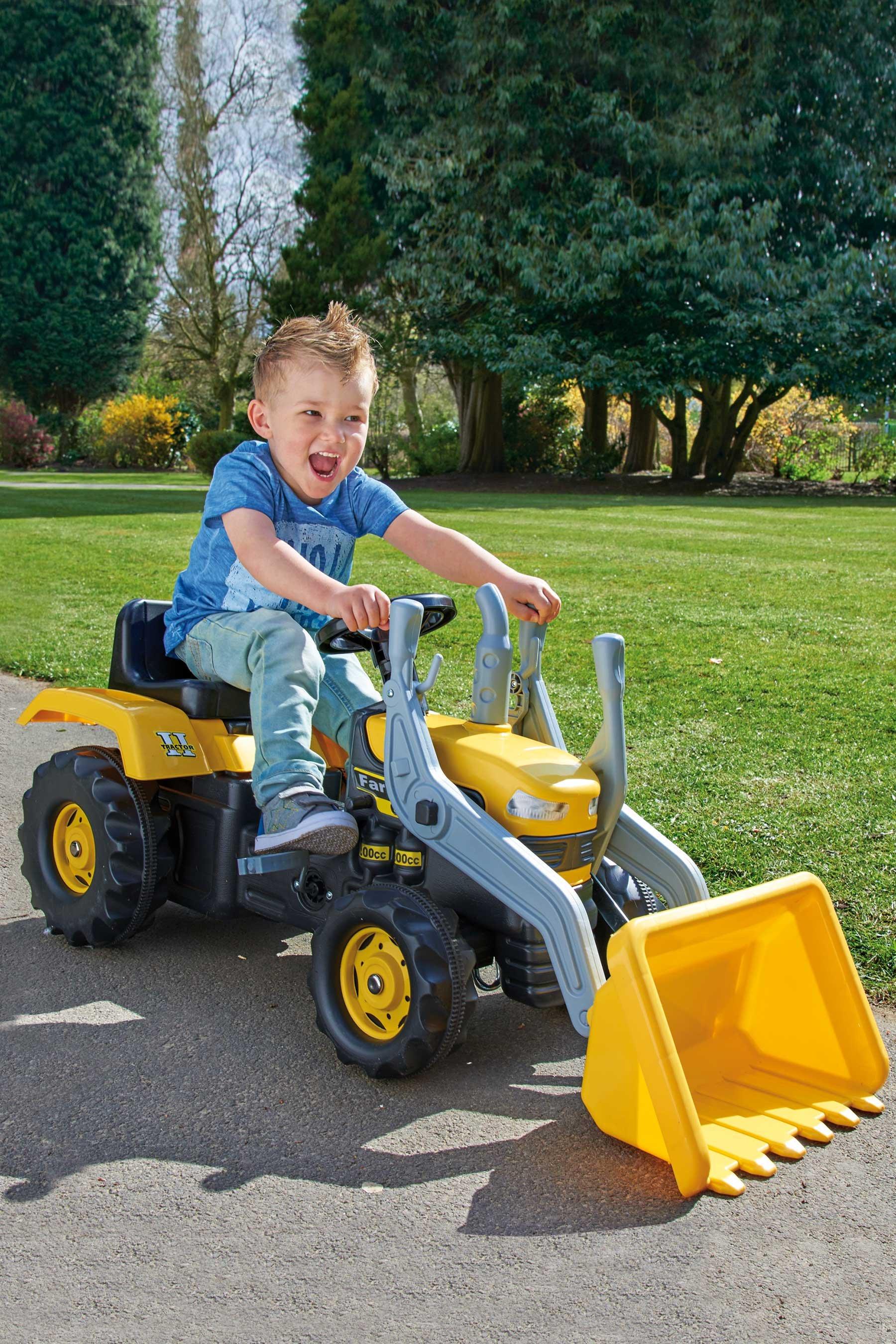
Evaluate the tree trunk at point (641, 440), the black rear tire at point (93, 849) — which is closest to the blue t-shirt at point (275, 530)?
the black rear tire at point (93, 849)

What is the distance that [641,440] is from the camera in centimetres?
3073

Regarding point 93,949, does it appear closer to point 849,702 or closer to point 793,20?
point 849,702

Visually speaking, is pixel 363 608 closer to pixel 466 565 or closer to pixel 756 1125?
pixel 466 565

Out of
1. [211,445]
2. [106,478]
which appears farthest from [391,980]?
[106,478]

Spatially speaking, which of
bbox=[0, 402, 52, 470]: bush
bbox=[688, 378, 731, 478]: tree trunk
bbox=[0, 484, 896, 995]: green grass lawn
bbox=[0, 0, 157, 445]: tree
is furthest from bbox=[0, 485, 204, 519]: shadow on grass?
bbox=[0, 0, 157, 445]: tree

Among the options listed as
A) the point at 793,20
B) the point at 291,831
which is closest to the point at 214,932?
the point at 291,831

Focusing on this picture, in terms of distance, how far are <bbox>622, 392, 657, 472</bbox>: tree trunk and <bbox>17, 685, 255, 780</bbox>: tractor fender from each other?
27738 millimetres

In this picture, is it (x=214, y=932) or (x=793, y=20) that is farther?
(x=793, y=20)

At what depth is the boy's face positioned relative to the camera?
129 inches

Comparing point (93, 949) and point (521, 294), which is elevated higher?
point (521, 294)

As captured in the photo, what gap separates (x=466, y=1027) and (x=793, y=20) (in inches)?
996

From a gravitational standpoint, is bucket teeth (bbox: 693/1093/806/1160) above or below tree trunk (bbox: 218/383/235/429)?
below

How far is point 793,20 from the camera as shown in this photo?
23.5 meters

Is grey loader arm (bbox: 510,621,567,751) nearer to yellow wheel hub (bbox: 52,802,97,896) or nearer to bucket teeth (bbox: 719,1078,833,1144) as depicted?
bucket teeth (bbox: 719,1078,833,1144)
